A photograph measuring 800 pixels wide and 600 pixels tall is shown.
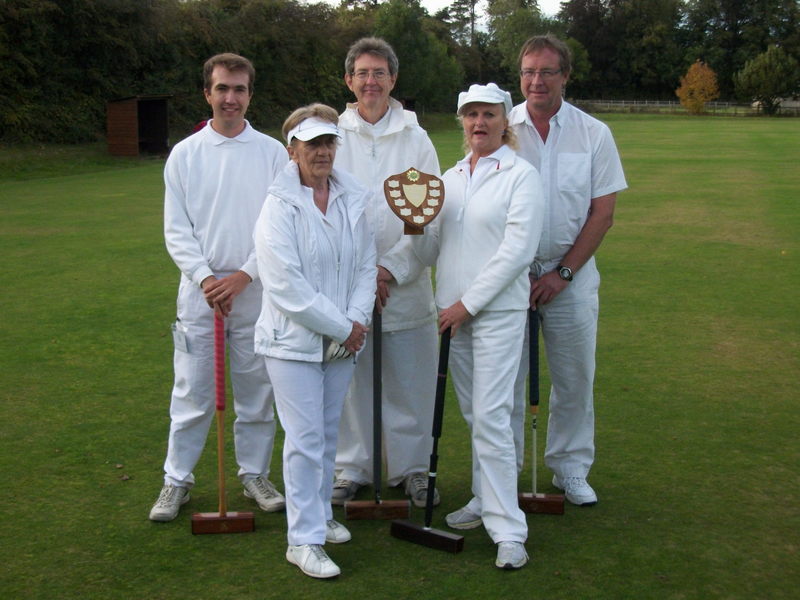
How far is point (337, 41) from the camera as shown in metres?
50.5

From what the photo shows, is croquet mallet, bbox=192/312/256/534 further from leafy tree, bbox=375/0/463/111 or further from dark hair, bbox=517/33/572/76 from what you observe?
leafy tree, bbox=375/0/463/111

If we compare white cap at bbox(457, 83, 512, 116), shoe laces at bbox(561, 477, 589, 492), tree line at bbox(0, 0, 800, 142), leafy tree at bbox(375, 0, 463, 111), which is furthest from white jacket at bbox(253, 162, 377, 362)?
leafy tree at bbox(375, 0, 463, 111)

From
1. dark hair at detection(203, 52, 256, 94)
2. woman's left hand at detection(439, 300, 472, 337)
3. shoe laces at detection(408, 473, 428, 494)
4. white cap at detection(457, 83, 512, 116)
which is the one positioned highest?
dark hair at detection(203, 52, 256, 94)

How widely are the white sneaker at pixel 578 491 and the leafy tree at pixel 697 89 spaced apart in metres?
77.4

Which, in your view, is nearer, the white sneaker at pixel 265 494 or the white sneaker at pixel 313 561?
the white sneaker at pixel 313 561

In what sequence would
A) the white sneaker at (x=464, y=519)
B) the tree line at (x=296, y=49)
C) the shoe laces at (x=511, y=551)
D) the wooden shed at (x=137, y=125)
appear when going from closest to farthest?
the shoe laces at (x=511, y=551), the white sneaker at (x=464, y=519), the wooden shed at (x=137, y=125), the tree line at (x=296, y=49)

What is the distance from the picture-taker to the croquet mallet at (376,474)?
436cm

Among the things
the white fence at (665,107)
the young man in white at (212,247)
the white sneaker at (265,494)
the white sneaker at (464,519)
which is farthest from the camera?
the white fence at (665,107)

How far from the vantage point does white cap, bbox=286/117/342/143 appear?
12.5 feet

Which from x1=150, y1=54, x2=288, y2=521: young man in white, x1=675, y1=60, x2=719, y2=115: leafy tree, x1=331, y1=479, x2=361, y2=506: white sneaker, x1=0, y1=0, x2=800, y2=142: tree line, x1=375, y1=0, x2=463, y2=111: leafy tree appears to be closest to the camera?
x1=150, y1=54, x2=288, y2=521: young man in white

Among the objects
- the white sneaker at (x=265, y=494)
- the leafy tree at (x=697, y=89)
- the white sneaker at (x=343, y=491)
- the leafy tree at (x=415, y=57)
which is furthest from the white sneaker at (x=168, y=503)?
the leafy tree at (x=697, y=89)

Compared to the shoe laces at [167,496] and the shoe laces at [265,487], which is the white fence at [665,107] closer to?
the shoe laces at [265,487]

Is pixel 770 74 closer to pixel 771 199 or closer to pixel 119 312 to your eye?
pixel 771 199

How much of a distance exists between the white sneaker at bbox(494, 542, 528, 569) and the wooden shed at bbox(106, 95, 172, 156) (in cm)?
2557
